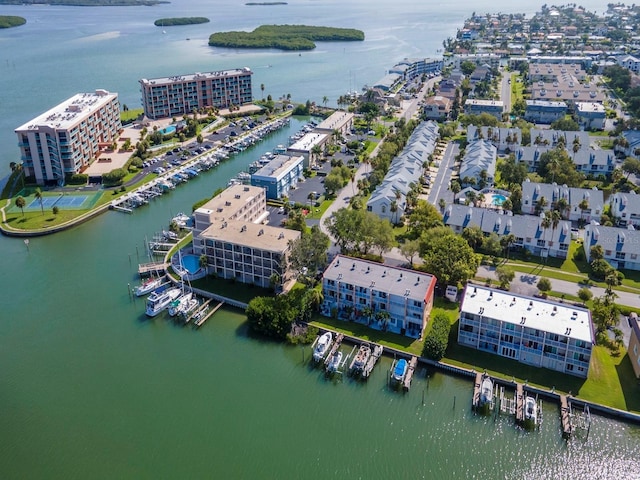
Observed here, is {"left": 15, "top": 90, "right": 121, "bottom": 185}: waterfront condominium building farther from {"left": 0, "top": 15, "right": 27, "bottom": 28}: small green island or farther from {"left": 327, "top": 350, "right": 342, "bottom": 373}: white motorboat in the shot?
{"left": 0, "top": 15, "right": 27, "bottom": 28}: small green island

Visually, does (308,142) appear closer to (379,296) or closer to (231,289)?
(231,289)

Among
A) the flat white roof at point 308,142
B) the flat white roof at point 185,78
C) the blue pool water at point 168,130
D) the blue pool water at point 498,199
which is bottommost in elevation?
the blue pool water at point 498,199

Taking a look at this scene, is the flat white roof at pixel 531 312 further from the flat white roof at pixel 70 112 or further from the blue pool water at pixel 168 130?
the blue pool water at pixel 168 130

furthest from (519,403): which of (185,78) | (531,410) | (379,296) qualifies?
(185,78)

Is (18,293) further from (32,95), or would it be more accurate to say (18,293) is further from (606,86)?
(606,86)

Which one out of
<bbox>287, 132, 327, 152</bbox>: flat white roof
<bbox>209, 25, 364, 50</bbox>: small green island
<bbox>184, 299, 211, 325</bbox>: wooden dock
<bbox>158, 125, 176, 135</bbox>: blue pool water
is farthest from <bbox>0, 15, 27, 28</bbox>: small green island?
<bbox>184, 299, 211, 325</bbox>: wooden dock

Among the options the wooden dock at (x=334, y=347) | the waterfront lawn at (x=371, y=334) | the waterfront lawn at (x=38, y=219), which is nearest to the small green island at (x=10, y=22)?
the waterfront lawn at (x=38, y=219)
